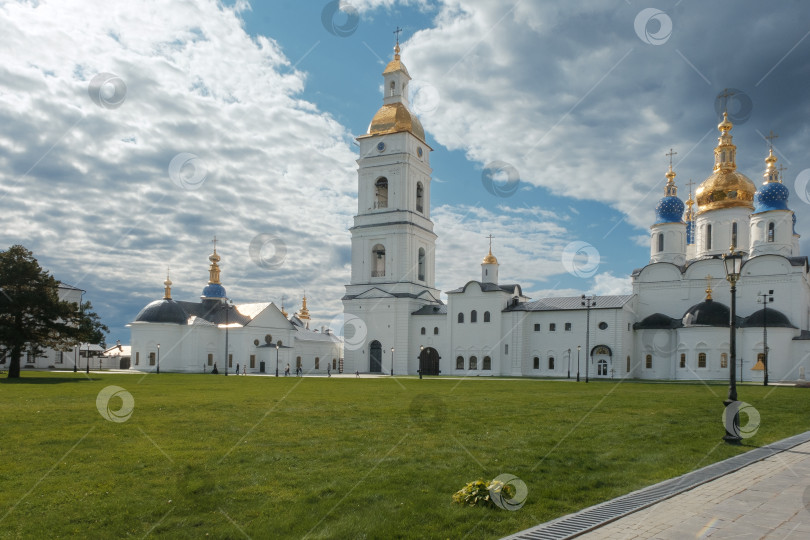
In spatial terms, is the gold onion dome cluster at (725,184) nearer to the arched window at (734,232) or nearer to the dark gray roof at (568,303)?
the arched window at (734,232)

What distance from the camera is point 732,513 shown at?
722 cm

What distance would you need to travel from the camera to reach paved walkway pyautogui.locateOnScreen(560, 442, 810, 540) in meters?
6.45

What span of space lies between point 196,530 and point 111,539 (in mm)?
879

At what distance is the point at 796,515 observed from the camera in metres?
7.16

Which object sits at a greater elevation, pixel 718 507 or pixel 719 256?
→ pixel 719 256

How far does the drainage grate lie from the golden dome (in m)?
54.0

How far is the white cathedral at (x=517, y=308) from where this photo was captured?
160 feet

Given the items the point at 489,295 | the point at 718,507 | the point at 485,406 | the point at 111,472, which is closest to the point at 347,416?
the point at 485,406

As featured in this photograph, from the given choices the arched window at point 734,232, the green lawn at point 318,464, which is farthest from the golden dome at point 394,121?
the green lawn at point 318,464

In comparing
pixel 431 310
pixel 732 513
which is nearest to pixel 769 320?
pixel 431 310

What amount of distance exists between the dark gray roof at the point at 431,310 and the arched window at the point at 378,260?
5669 mm

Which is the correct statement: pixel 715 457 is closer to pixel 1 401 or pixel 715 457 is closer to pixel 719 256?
pixel 1 401

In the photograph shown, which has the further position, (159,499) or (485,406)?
→ (485,406)

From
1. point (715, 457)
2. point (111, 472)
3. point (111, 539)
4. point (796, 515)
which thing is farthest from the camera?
point (715, 457)
